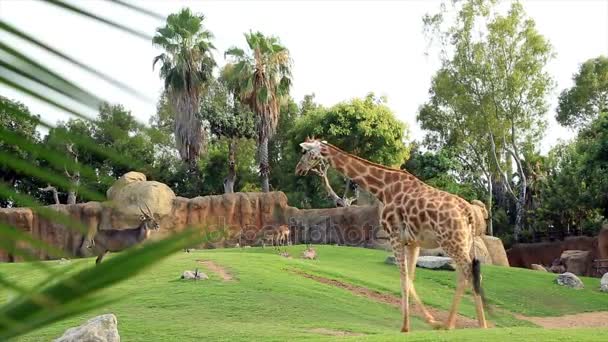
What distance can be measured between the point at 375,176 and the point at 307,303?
2160mm

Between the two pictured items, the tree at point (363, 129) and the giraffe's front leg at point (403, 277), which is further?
the tree at point (363, 129)

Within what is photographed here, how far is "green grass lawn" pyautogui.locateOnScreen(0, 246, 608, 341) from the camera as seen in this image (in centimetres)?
819

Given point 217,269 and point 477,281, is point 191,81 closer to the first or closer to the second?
point 217,269

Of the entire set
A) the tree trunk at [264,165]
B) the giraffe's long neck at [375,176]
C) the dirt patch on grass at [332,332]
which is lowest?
the dirt patch on grass at [332,332]

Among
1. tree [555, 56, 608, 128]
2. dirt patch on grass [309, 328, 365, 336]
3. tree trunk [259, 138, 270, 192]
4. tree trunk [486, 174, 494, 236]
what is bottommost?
dirt patch on grass [309, 328, 365, 336]

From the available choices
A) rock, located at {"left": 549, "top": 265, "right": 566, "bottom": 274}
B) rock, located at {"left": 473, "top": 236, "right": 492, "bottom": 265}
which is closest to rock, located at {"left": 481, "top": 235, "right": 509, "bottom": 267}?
rock, located at {"left": 473, "top": 236, "right": 492, "bottom": 265}

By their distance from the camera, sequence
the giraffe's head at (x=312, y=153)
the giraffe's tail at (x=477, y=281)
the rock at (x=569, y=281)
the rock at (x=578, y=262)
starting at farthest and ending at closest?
the rock at (x=578, y=262) → the rock at (x=569, y=281) → the giraffe's head at (x=312, y=153) → the giraffe's tail at (x=477, y=281)

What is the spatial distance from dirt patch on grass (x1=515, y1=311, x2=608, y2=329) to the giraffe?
3.50 meters

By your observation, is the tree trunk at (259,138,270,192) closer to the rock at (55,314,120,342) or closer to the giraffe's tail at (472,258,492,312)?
the giraffe's tail at (472,258,492,312)

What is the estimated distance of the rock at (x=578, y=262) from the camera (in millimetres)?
21438

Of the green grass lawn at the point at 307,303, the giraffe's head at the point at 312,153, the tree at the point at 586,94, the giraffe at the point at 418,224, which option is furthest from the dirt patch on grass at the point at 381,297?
the tree at the point at 586,94

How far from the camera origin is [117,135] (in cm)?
38

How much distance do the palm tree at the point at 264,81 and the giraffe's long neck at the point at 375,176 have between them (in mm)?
17812

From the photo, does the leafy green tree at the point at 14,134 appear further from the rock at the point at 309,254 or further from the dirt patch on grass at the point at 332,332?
the rock at the point at 309,254
